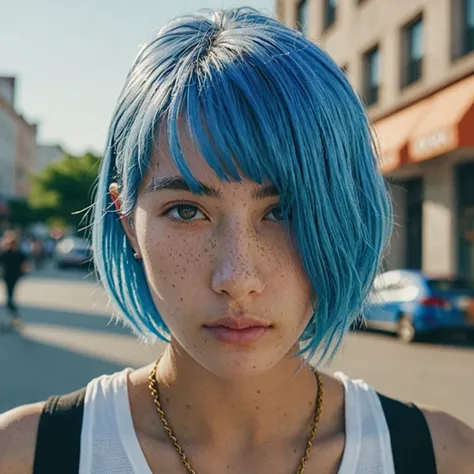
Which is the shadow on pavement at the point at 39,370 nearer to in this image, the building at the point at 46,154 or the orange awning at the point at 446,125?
the orange awning at the point at 446,125

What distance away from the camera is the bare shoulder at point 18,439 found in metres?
1.44

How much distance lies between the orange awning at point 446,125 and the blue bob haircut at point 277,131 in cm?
1368

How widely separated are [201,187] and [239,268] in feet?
0.57

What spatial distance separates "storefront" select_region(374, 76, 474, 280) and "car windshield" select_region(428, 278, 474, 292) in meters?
3.31

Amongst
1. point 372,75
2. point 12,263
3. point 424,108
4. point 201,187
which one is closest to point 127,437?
point 201,187

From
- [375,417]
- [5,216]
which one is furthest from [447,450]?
[5,216]

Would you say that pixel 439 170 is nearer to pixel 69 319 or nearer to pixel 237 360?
pixel 69 319

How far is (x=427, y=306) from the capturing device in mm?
11812

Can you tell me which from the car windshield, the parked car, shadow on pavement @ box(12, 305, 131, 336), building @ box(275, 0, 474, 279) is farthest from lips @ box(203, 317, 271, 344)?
the parked car

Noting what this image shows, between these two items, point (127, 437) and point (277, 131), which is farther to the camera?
point (127, 437)

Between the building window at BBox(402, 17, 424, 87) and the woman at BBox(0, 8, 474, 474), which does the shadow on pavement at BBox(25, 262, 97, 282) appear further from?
the woman at BBox(0, 8, 474, 474)

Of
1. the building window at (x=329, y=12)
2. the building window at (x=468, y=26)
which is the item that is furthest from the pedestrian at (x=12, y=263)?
the building window at (x=329, y=12)

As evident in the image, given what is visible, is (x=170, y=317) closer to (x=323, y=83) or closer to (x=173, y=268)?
(x=173, y=268)

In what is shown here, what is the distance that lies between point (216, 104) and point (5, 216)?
6313cm
